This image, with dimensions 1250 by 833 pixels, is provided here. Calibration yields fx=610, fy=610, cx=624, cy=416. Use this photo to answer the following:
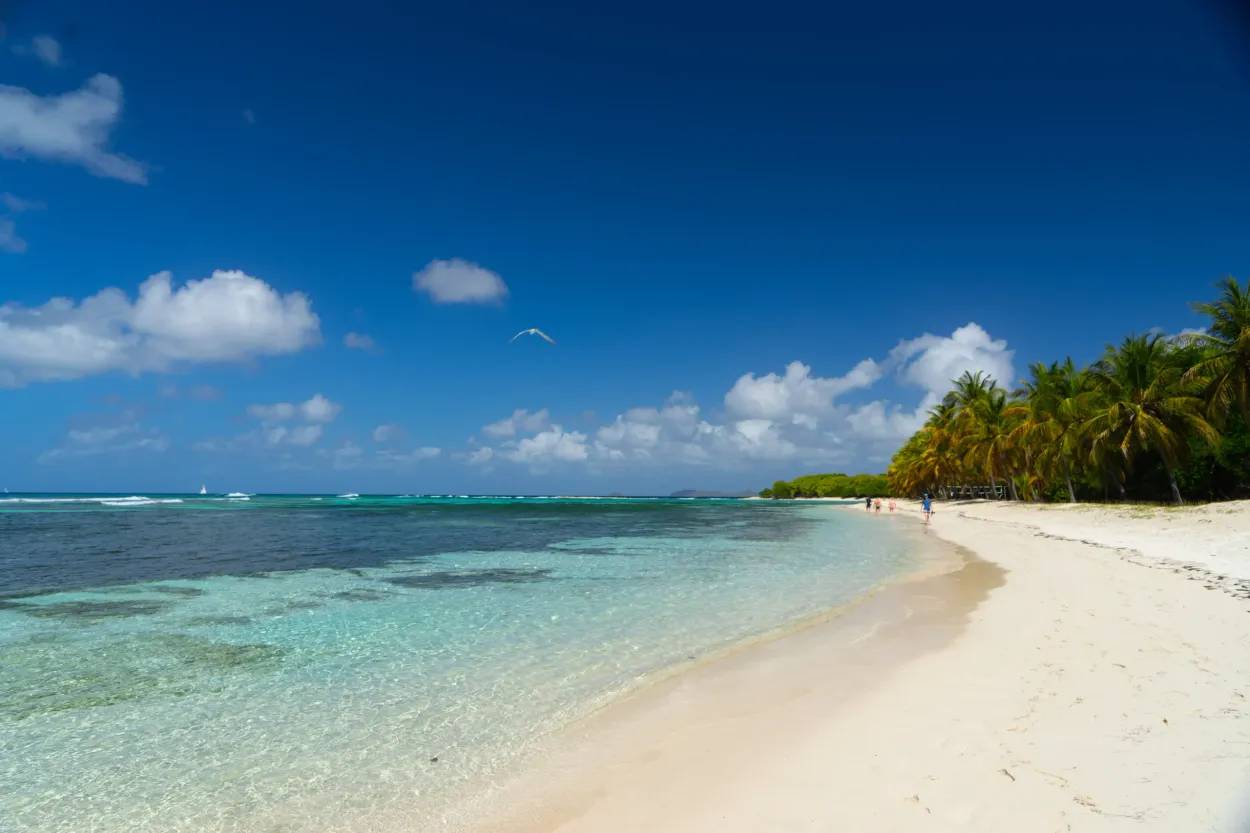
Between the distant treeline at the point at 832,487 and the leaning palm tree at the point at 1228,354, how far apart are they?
11188 cm

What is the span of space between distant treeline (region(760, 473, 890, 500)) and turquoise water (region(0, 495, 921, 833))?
443ft

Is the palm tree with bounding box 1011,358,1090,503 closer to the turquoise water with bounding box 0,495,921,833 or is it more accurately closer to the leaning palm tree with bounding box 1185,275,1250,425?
the leaning palm tree with bounding box 1185,275,1250,425

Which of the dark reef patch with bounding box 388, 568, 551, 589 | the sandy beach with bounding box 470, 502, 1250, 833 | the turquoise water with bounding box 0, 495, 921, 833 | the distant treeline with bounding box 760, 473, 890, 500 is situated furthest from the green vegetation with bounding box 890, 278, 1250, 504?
the distant treeline with bounding box 760, 473, 890, 500

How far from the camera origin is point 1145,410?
114 ft

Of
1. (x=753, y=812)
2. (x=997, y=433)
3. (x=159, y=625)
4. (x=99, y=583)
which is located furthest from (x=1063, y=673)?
(x=997, y=433)

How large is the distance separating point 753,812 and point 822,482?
169322 mm

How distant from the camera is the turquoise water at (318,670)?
5.19 metres

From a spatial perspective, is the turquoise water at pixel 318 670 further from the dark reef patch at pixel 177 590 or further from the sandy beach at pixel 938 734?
the sandy beach at pixel 938 734

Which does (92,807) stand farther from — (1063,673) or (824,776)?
(1063,673)

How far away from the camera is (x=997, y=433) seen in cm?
5625

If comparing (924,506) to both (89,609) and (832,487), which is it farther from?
(832,487)

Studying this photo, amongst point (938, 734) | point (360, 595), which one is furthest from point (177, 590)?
point (938, 734)

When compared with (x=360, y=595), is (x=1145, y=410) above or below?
above

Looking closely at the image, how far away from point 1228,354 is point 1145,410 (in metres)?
7.62
